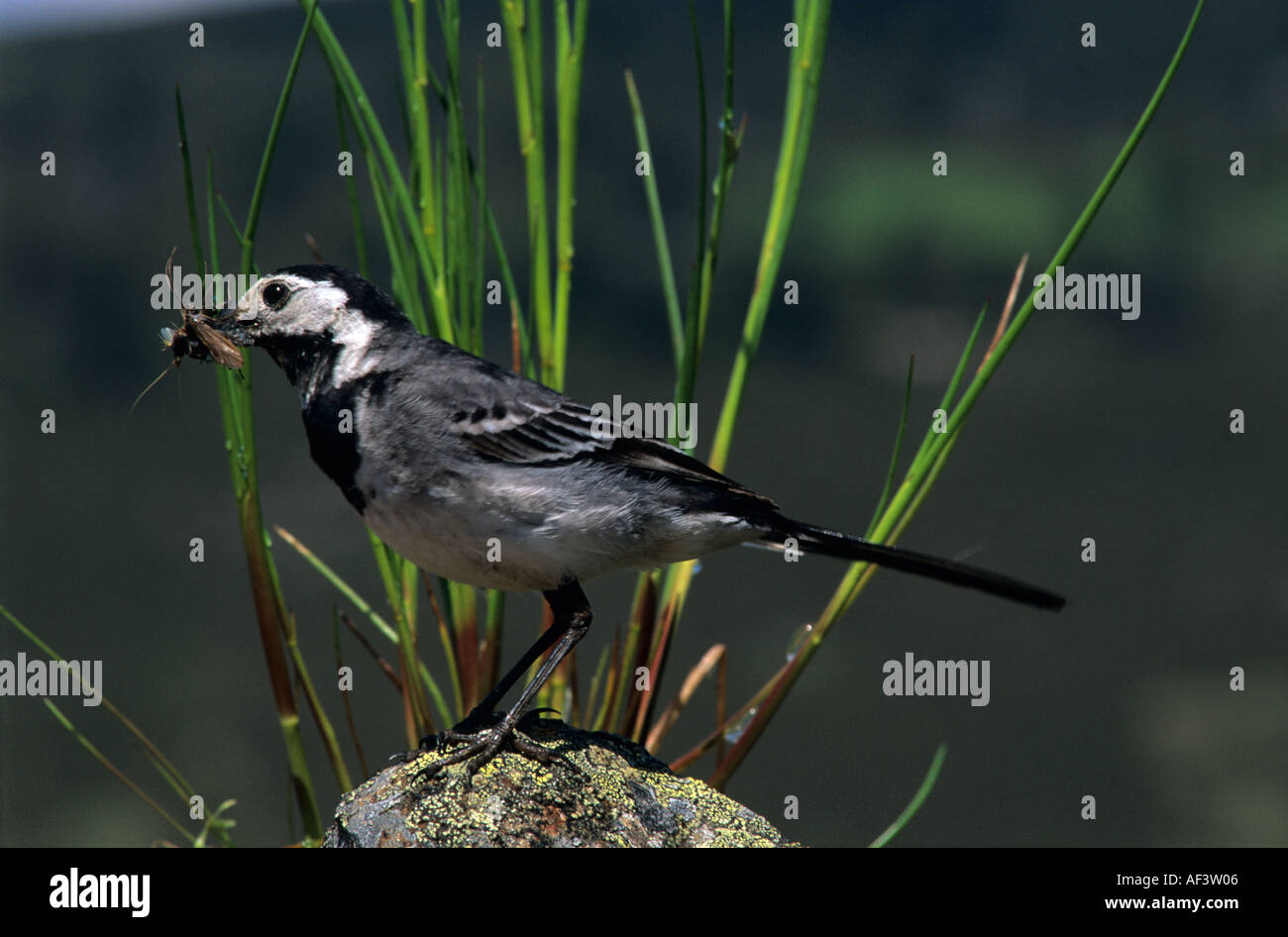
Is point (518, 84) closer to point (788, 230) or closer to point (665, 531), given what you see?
point (788, 230)

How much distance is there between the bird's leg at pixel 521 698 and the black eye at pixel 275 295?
0.99 m

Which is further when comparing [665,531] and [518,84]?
→ [518,84]

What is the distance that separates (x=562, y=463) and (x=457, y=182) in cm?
90

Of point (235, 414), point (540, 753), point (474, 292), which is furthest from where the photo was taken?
point (474, 292)

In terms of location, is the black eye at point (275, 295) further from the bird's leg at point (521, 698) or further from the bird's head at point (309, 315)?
the bird's leg at point (521, 698)

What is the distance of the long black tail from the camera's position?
104 inches

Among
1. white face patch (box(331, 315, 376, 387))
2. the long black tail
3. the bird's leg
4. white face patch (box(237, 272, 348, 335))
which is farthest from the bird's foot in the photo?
white face patch (box(237, 272, 348, 335))

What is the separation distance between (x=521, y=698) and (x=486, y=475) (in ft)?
1.75

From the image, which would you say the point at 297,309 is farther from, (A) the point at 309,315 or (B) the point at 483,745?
(B) the point at 483,745

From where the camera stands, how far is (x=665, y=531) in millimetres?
2926

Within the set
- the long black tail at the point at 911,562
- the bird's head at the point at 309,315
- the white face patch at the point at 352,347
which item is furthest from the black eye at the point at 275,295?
the long black tail at the point at 911,562

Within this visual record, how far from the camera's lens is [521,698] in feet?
9.34

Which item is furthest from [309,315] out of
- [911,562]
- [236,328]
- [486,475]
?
[911,562]

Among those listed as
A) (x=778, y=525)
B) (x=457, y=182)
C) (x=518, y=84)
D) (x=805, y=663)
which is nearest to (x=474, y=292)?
(x=457, y=182)
